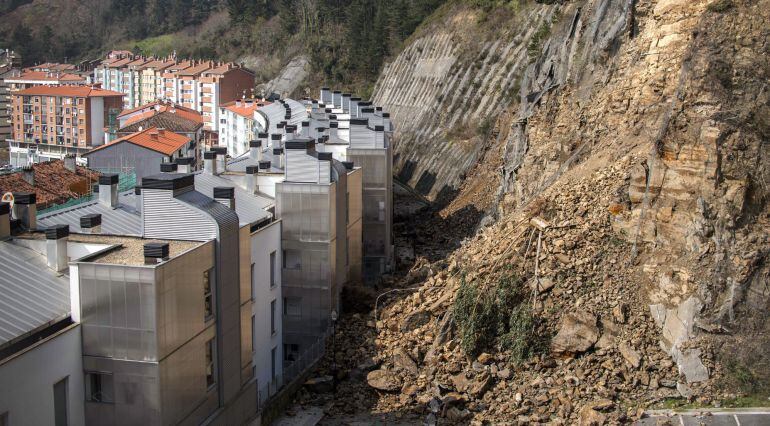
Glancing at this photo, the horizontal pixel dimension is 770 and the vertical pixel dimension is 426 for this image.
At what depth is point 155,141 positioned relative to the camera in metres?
40.7

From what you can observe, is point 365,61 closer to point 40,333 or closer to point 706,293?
point 706,293

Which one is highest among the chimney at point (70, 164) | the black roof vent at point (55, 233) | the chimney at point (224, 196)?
the chimney at point (224, 196)

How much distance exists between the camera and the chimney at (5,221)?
1483cm

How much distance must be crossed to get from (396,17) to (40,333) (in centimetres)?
6419

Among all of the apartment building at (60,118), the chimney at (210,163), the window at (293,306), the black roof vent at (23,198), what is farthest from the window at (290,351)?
the apartment building at (60,118)

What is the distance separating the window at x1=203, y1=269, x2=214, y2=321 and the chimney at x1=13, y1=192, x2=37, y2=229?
3.34 m

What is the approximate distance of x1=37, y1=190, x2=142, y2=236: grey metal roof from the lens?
1692cm

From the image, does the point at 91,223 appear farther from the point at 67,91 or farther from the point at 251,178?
the point at 67,91

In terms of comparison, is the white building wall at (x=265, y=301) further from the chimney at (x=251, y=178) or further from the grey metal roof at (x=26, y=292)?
the grey metal roof at (x=26, y=292)

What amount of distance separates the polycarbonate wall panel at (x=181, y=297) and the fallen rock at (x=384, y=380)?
565cm

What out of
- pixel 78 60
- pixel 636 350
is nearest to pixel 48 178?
pixel 636 350

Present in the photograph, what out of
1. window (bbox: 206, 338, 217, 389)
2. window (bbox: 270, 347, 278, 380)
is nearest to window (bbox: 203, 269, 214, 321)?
window (bbox: 206, 338, 217, 389)

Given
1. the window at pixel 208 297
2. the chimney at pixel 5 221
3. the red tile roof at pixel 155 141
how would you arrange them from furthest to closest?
the red tile roof at pixel 155 141 → the window at pixel 208 297 → the chimney at pixel 5 221

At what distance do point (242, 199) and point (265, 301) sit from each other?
9.43 ft
